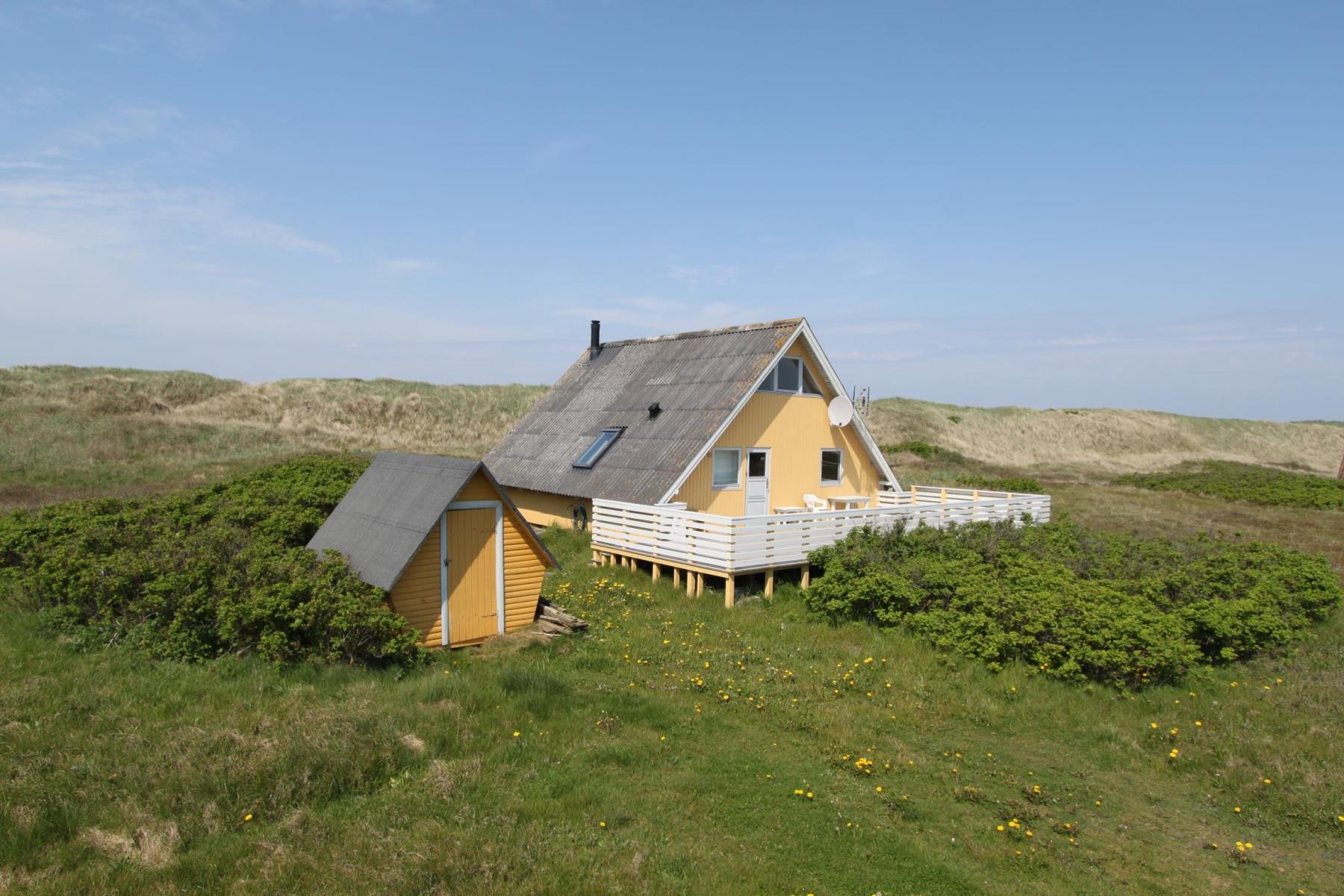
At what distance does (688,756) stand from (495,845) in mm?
2868

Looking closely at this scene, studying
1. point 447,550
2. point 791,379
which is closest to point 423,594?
point 447,550

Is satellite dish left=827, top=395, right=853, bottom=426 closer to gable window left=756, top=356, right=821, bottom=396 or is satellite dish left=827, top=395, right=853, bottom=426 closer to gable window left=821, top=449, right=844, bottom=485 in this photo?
gable window left=756, top=356, right=821, bottom=396

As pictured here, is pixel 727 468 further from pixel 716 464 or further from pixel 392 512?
pixel 392 512

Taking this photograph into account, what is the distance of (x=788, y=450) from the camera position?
2227cm

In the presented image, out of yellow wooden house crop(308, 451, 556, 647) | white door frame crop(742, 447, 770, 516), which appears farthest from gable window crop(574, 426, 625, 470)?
yellow wooden house crop(308, 451, 556, 647)

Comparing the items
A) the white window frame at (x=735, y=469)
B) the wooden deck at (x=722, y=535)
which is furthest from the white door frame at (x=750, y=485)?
the wooden deck at (x=722, y=535)

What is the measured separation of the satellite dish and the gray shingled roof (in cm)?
278

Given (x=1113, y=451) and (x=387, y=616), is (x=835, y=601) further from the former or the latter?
(x=1113, y=451)

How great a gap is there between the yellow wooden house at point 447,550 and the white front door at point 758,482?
8.53 metres

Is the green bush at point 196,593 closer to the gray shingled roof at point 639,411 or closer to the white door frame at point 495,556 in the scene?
the white door frame at point 495,556

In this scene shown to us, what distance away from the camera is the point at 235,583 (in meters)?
11.5

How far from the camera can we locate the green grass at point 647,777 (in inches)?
263

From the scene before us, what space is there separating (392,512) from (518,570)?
8.11 feet

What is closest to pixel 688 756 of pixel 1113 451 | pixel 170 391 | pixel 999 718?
pixel 999 718
